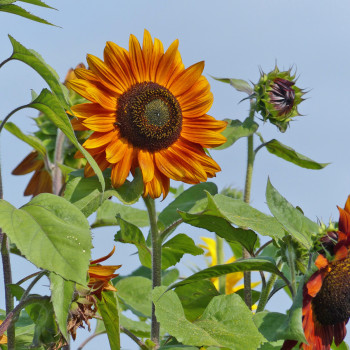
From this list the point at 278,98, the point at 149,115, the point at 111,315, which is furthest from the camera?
the point at 278,98

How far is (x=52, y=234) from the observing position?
2.55 feet

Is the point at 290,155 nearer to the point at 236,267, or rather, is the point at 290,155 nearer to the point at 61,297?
the point at 236,267

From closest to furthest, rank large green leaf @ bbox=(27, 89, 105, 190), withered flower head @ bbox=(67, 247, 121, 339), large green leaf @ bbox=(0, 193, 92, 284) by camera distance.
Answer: large green leaf @ bbox=(0, 193, 92, 284), large green leaf @ bbox=(27, 89, 105, 190), withered flower head @ bbox=(67, 247, 121, 339)

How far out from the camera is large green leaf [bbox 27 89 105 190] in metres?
0.84

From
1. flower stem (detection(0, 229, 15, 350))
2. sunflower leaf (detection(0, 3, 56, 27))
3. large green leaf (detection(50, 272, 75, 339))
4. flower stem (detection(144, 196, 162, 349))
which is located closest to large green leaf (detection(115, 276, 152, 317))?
flower stem (detection(144, 196, 162, 349))

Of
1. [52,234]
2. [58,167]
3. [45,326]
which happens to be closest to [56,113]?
[52,234]

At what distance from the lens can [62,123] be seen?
86 cm

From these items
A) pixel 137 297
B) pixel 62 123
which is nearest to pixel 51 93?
pixel 62 123

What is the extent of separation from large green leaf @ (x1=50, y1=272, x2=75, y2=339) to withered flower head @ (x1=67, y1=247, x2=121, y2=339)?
0.10 metres

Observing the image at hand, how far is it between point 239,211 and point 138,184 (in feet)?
0.52

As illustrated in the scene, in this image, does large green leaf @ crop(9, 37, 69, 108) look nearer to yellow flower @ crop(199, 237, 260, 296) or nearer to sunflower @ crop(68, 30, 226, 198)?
sunflower @ crop(68, 30, 226, 198)

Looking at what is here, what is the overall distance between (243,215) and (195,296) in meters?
0.20

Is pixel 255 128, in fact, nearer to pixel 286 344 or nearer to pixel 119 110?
pixel 119 110

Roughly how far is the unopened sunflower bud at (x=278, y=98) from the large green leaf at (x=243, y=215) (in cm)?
27
